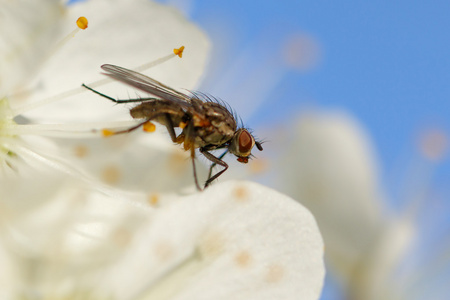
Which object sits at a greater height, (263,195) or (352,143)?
(263,195)

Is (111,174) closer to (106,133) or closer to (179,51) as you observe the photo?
(106,133)

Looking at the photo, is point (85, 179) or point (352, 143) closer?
point (85, 179)

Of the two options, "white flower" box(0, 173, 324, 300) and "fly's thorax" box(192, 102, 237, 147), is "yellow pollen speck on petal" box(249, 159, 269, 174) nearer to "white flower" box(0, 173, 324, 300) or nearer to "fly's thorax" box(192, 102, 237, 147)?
"fly's thorax" box(192, 102, 237, 147)

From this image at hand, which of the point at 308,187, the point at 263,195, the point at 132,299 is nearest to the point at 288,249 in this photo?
the point at 263,195

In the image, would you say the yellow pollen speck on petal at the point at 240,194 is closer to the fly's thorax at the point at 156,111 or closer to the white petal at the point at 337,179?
the fly's thorax at the point at 156,111

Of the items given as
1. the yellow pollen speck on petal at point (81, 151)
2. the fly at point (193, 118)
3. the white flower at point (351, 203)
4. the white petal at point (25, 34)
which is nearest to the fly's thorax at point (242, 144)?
the fly at point (193, 118)

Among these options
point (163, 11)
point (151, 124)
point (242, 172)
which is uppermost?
point (163, 11)

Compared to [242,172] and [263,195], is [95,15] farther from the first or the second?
[242,172]
